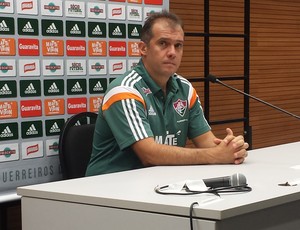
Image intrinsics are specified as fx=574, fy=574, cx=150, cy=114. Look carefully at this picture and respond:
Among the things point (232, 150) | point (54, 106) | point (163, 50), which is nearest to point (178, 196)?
point (232, 150)

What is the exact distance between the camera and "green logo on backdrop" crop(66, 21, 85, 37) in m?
3.37

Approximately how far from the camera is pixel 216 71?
5223mm

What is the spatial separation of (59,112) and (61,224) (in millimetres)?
1379

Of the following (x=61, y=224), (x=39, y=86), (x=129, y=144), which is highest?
(x=39, y=86)

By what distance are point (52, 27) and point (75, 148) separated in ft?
2.33

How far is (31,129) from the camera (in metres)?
3.23

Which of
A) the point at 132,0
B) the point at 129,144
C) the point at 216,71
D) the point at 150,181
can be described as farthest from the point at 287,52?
the point at 150,181

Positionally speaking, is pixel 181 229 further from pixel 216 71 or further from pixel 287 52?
pixel 287 52

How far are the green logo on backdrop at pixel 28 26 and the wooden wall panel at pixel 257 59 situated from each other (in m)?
1.77

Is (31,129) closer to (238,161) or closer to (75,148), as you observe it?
(75,148)

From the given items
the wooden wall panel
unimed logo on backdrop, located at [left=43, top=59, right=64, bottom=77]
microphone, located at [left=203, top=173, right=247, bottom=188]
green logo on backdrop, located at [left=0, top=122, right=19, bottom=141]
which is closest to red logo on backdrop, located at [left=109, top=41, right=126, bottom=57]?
unimed logo on backdrop, located at [left=43, top=59, right=64, bottom=77]

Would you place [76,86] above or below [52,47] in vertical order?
below

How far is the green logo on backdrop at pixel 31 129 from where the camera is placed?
3199 mm

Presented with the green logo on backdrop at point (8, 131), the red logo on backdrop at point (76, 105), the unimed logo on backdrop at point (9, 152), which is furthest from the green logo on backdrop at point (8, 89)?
the red logo on backdrop at point (76, 105)
